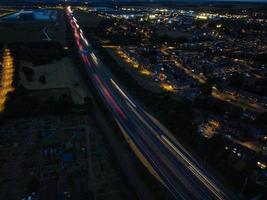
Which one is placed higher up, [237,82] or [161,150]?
[161,150]

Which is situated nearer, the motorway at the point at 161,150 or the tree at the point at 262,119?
the motorway at the point at 161,150

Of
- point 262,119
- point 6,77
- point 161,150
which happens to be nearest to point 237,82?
point 262,119

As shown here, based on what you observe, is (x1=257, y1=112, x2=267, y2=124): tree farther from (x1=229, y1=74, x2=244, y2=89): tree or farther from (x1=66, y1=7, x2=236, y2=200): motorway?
(x1=229, y1=74, x2=244, y2=89): tree

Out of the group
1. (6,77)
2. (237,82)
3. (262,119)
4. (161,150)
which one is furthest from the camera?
(6,77)

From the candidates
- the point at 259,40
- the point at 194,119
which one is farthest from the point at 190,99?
the point at 259,40

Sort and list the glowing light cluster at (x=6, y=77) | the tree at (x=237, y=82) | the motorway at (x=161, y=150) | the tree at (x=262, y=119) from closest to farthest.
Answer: the motorway at (x=161, y=150) → the tree at (x=262, y=119) → the glowing light cluster at (x=6, y=77) → the tree at (x=237, y=82)

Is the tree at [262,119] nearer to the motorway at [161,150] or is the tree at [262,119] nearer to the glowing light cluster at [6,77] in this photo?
the motorway at [161,150]

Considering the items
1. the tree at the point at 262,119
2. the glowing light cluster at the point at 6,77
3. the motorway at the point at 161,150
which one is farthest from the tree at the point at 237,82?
the glowing light cluster at the point at 6,77

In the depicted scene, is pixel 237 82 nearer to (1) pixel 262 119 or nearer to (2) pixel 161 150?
(1) pixel 262 119
